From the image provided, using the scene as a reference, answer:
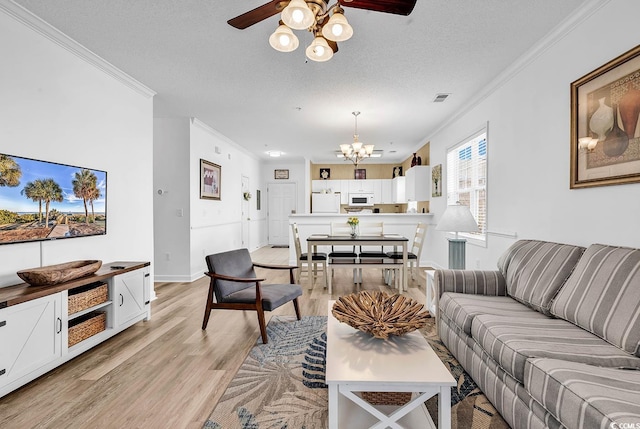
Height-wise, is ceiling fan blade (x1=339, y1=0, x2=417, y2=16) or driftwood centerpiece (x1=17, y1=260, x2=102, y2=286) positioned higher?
ceiling fan blade (x1=339, y1=0, x2=417, y2=16)

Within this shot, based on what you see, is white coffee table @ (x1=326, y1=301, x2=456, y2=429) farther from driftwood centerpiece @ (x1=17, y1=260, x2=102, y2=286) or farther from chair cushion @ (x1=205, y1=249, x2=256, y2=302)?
driftwood centerpiece @ (x1=17, y1=260, x2=102, y2=286)

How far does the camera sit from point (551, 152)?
2779 mm

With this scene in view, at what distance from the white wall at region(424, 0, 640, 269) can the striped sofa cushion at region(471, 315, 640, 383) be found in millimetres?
809

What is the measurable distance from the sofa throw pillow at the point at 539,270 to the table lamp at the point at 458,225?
0.59 m

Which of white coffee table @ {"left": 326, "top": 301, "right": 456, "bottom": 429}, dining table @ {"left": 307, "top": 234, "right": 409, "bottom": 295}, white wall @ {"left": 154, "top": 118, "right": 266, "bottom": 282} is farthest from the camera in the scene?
white wall @ {"left": 154, "top": 118, "right": 266, "bottom": 282}

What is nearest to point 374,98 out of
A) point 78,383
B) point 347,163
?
point 78,383

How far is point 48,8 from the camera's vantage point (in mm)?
2367

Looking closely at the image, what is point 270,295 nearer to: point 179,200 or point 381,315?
point 381,315

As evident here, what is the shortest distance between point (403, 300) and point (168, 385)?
5.29ft

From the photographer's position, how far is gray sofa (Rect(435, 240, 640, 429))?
1205 millimetres

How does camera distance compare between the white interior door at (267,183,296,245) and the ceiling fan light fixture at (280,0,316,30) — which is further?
the white interior door at (267,183,296,245)

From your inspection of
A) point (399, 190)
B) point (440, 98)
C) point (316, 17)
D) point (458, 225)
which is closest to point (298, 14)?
point (316, 17)

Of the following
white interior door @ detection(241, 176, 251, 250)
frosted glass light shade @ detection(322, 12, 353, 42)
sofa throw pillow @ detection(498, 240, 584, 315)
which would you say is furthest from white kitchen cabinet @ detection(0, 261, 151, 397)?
white interior door @ detection(241, 176, 251, 250)

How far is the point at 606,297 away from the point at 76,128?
13.4 feet
